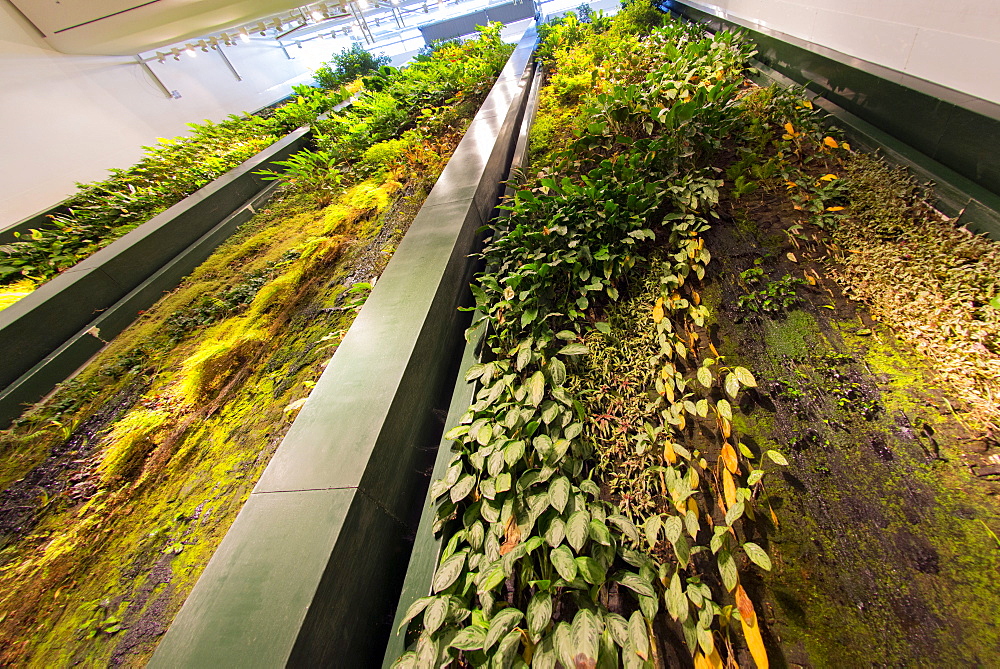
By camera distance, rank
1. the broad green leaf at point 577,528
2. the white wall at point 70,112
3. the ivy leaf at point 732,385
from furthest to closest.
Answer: the white wall at point 70,112 < the ivy leaf at point 732,385 < the broad green leaf at point 577,528

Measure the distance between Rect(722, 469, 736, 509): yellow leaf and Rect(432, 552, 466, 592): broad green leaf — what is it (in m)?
1.08

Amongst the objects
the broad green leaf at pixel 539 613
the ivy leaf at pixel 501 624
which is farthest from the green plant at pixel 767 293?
the ivy leaf at pixel 501 624

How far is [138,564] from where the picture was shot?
1.62 metres

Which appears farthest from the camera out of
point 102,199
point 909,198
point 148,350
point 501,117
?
point 102,199

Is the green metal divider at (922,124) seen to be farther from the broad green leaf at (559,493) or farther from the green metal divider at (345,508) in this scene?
the green metal divider at (345,508)

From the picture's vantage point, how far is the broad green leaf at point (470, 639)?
3.45 feet

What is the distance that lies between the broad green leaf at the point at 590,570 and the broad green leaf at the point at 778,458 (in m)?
0.84

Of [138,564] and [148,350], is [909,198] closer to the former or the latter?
[138,564]

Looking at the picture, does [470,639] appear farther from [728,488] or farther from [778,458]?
[778,458]

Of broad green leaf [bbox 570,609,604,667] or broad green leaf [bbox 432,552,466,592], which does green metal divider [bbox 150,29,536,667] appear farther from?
broad green leaf [bbox 570,609,604,667]

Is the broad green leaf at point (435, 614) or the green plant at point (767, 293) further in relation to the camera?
the green plant at point (767, 293)

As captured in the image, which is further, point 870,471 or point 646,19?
point 646,19

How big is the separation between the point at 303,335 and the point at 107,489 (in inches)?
53.2

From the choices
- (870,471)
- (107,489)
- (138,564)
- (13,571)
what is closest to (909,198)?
(870,471)
